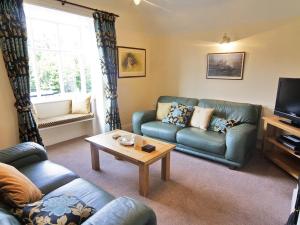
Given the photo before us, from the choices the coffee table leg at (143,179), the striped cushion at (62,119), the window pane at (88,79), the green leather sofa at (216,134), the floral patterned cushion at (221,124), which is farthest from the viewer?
the window pane at (88,79)

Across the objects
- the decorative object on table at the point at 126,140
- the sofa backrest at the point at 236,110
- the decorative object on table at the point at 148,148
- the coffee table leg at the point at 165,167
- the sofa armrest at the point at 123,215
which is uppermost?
the sofa backrest at the point at 236,110

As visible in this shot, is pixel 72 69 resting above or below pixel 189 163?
above

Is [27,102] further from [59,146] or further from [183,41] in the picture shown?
[183,41]

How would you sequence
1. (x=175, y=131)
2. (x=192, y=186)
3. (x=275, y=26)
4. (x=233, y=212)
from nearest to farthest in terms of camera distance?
(x=233, y=212) < (x=192, y=186) < (x=275, y=26) < (x=175, y=131)

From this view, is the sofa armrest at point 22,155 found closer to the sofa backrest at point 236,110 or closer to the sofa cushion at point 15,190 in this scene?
the sofa cushion at point 15,190

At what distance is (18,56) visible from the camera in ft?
8.48

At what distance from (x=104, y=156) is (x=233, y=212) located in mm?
1981

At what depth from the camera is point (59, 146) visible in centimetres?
356

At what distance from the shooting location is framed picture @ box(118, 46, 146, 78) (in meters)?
3.95

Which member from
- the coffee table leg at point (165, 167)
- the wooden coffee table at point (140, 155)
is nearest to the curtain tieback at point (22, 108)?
the wooden coffee table at point (140, 155)

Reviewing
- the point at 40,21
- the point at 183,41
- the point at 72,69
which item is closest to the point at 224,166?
the point at 183,41

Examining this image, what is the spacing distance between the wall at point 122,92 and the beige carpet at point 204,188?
0.67 metres

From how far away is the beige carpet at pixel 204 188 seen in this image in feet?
6.21

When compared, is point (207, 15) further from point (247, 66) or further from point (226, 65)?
point (247, 66)
